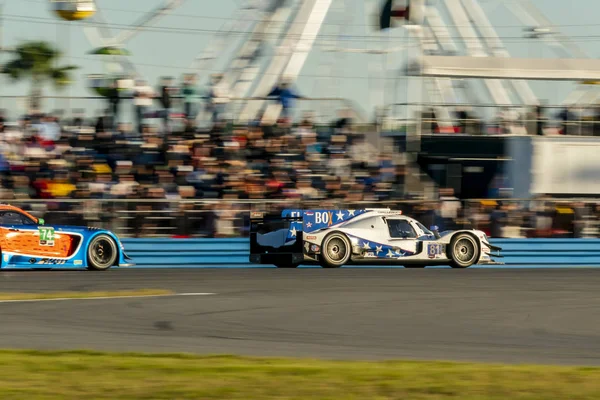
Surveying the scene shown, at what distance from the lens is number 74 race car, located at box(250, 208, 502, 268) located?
59.3 ft

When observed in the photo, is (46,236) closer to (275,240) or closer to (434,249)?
(275,240)

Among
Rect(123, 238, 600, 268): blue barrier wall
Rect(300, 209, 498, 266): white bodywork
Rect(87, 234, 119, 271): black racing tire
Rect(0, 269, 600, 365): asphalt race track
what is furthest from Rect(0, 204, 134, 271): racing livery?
Rect(300, 209, 498, 266): white bodywork

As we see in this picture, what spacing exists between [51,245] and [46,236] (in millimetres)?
162

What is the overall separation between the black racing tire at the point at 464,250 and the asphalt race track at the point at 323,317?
10.8 ft

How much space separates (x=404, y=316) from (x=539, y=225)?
10313 millimetres

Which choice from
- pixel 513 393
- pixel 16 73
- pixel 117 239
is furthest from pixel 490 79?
pixel 16 73

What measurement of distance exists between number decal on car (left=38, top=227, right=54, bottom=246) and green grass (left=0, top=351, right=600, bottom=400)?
9.04 meters

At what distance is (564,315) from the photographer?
10.8m

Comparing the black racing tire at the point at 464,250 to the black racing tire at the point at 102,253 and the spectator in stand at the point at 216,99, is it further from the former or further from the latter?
the black racing tire at the point at 102,253

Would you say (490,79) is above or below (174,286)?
above

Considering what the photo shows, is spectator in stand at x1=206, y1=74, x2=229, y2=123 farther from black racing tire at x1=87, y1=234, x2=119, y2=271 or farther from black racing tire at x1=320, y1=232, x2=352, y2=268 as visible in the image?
black racing tire at x1=87, y1=234, x2=119, y2=271

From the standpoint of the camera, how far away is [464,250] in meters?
19.0

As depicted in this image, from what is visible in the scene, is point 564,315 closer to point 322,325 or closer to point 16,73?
point 322,325

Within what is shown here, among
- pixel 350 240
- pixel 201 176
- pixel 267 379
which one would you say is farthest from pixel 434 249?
pixel 267 379
